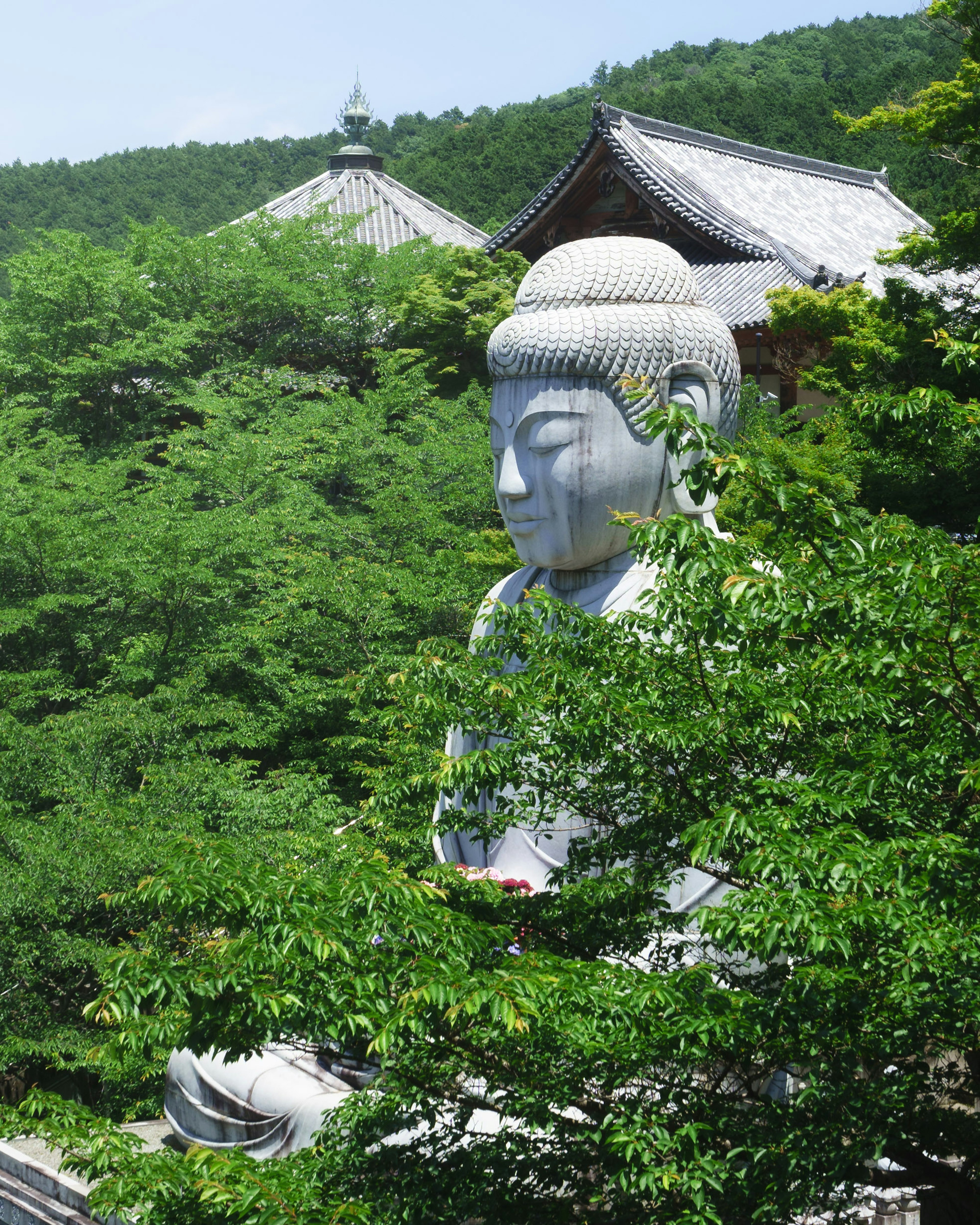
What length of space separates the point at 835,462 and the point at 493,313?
6.60 meters

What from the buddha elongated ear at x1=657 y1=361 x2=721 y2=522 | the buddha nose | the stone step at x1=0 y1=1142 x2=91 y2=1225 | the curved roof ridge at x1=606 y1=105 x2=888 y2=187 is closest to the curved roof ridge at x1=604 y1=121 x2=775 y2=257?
the curved roof ridge at x1=606 y1=105 x2=888 y2=187

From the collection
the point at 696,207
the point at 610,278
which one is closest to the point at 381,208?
the point at 696,207

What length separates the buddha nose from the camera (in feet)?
18.6

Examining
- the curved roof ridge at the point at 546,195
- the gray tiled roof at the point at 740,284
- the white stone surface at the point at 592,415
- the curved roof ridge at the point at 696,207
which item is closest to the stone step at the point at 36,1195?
the white stone surface at the point at 592,415

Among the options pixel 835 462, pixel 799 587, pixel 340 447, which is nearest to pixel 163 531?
pixel 340 447

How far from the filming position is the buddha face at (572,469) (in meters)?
5.58

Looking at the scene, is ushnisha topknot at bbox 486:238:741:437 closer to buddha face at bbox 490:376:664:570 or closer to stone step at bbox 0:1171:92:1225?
buddha face at bbox 490:376:664:570

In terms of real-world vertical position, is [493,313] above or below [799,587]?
above

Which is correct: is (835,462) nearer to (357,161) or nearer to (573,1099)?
(573,1099)

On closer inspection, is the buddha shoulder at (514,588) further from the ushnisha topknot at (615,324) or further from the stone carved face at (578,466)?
the ushnisha topknot at (615,324)

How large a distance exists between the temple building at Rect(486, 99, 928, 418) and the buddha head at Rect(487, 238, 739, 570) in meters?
9.50

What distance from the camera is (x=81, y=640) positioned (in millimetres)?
11094

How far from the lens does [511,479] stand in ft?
18.7

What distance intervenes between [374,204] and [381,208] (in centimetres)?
17
